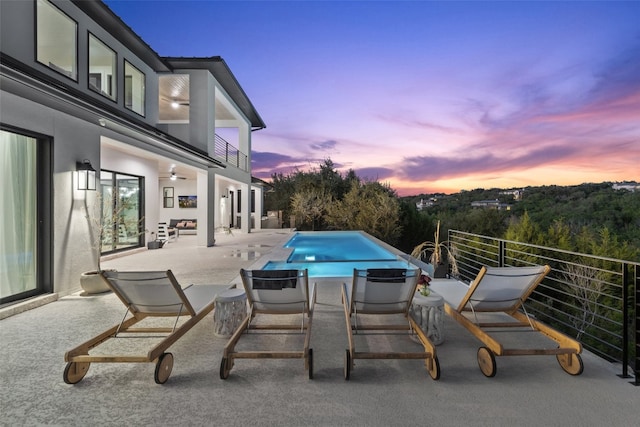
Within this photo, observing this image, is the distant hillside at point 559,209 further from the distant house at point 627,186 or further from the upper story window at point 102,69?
the upper story window at point 102,69

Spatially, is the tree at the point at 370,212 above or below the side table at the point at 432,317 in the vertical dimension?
above

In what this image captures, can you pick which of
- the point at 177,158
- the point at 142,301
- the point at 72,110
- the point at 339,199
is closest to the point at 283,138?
the point at 339,199

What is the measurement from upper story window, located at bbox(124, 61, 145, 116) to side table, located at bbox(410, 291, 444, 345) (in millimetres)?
9364

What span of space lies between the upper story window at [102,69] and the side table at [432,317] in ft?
28.2

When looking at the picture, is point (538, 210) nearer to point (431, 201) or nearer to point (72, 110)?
point (431, 201)

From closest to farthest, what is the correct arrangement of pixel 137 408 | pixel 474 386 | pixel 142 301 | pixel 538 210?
pixel 137 408
pixel 474 386
pixel 142 301
pixel 538 210

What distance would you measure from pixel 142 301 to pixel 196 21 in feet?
59.2

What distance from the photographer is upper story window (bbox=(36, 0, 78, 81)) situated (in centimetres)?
646

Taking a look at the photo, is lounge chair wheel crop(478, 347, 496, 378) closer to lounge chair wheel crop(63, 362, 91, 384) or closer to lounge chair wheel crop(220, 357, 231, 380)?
lounge chair wheel crop(220, 357, 231, 380)

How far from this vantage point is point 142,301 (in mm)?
3621

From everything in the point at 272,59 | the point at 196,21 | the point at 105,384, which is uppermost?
the point at 196,21

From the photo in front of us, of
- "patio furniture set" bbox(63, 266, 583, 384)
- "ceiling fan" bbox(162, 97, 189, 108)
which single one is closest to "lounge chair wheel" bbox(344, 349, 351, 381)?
"patio furniture set" bbox(63, 266, 583, 384)

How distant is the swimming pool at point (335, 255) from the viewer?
8438 millimetres

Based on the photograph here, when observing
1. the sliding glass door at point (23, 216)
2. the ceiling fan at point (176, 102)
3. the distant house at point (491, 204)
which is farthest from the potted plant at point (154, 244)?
the distant house at point (491, 204)
